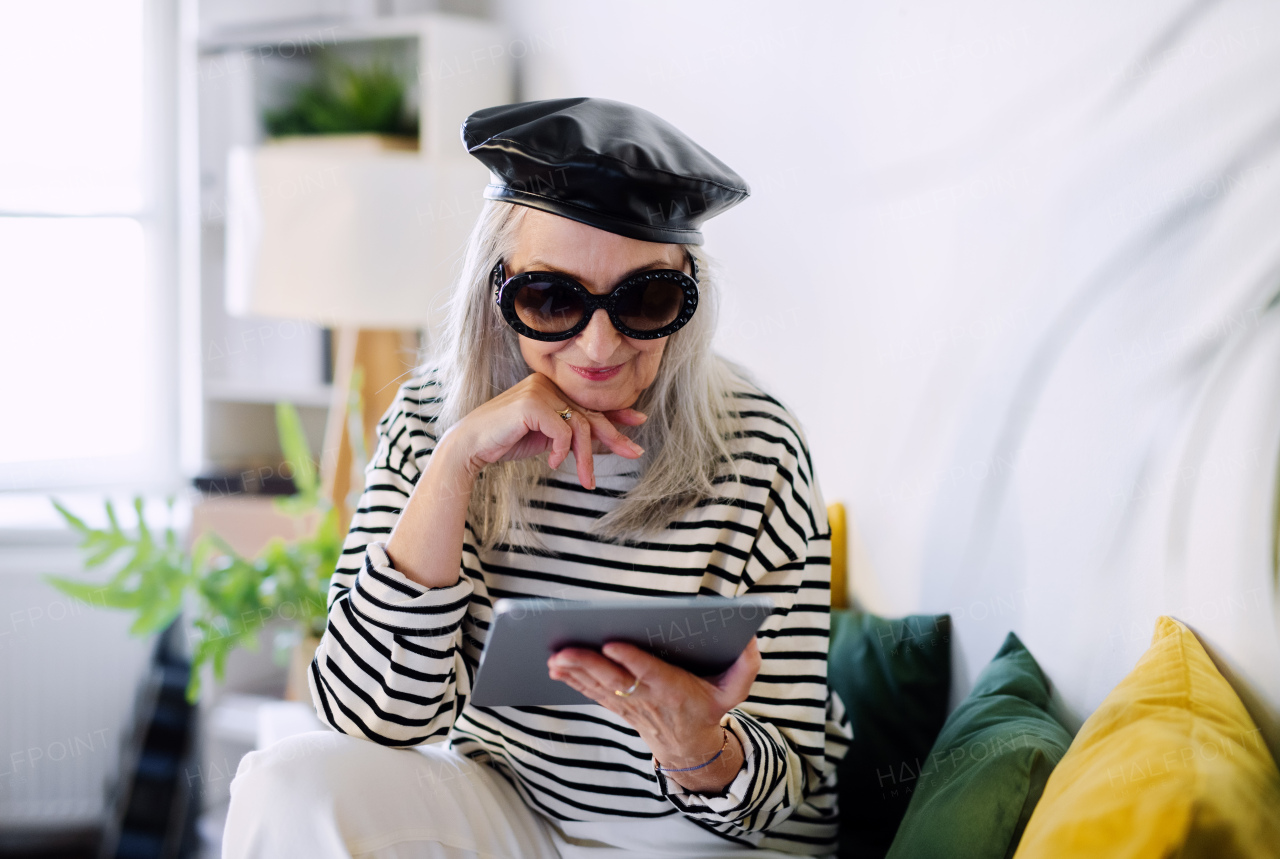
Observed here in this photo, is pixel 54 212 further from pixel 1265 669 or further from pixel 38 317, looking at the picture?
pixel 1265 669

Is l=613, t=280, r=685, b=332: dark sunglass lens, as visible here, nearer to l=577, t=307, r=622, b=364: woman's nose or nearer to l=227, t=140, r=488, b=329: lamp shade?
l=577, t=307, r=622, b=364: woman's nose

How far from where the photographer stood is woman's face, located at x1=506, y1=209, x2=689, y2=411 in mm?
1105

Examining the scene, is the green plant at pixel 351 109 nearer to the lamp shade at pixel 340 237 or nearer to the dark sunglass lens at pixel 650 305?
the lamp shade at pixel 340 237

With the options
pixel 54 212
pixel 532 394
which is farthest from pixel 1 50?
pixel 532 394

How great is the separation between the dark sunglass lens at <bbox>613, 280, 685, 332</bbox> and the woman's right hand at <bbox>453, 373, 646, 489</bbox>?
0.13 m

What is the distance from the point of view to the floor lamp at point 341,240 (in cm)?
209

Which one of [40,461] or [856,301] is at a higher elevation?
[856,301]

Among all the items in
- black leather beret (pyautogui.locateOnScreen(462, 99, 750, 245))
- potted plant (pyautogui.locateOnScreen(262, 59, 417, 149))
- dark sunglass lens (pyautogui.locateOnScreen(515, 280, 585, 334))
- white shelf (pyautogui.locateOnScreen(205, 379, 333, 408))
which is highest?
potted plant (pyautogui.locateOnScreen(262, 59, 417, 149))

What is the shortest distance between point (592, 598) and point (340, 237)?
117 cm

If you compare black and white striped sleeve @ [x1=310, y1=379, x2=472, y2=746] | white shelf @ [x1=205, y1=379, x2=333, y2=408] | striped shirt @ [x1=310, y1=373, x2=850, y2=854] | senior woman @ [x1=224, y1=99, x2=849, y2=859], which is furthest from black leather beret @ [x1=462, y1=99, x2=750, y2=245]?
white shelf @ [x1=205, y1=379, x2=333, y2=408]

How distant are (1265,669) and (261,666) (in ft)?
7.79

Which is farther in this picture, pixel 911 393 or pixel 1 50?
pixel 1 50

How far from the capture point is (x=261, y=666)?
266 centimetres

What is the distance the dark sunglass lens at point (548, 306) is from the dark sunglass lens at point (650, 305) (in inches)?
1.8
